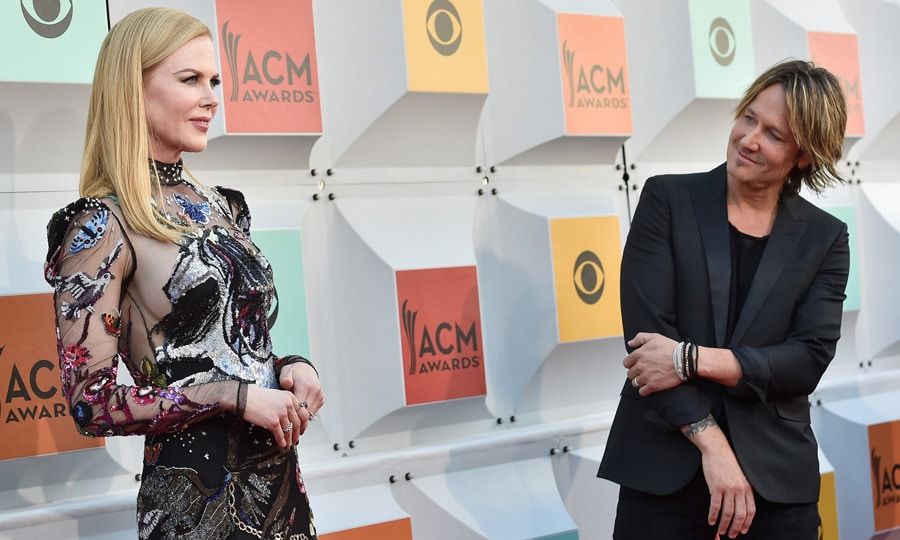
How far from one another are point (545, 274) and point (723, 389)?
1.02 meters

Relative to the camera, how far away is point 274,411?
5.80 ft

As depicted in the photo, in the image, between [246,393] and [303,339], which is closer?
[246,393]

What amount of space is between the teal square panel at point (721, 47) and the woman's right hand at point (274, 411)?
6.93ft

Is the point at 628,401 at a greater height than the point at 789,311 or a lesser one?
lesser

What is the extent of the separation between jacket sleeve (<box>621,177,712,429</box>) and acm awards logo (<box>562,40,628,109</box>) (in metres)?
0.99

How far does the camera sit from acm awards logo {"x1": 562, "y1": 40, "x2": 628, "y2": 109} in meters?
3.23

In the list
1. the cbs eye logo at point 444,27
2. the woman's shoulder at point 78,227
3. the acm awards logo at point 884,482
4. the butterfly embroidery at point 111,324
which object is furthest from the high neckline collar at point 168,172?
the acm awards logo at point 884,482

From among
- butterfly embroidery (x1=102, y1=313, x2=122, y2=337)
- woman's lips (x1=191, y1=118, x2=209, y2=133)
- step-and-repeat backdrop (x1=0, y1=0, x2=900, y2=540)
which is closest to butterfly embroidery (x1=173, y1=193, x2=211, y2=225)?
woman's lips (x1=191, y1=118, x2=209, y2=133)

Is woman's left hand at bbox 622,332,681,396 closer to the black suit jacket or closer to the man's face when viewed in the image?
the black suit jacket

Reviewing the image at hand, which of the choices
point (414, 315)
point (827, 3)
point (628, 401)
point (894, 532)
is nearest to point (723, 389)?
point (628, 401)

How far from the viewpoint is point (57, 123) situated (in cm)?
255

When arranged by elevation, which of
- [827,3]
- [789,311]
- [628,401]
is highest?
[827,3]

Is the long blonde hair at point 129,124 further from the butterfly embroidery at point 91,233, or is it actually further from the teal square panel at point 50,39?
the teal square panel at point 50,39

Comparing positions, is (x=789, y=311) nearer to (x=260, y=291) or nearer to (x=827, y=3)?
(x=260, y=291)
